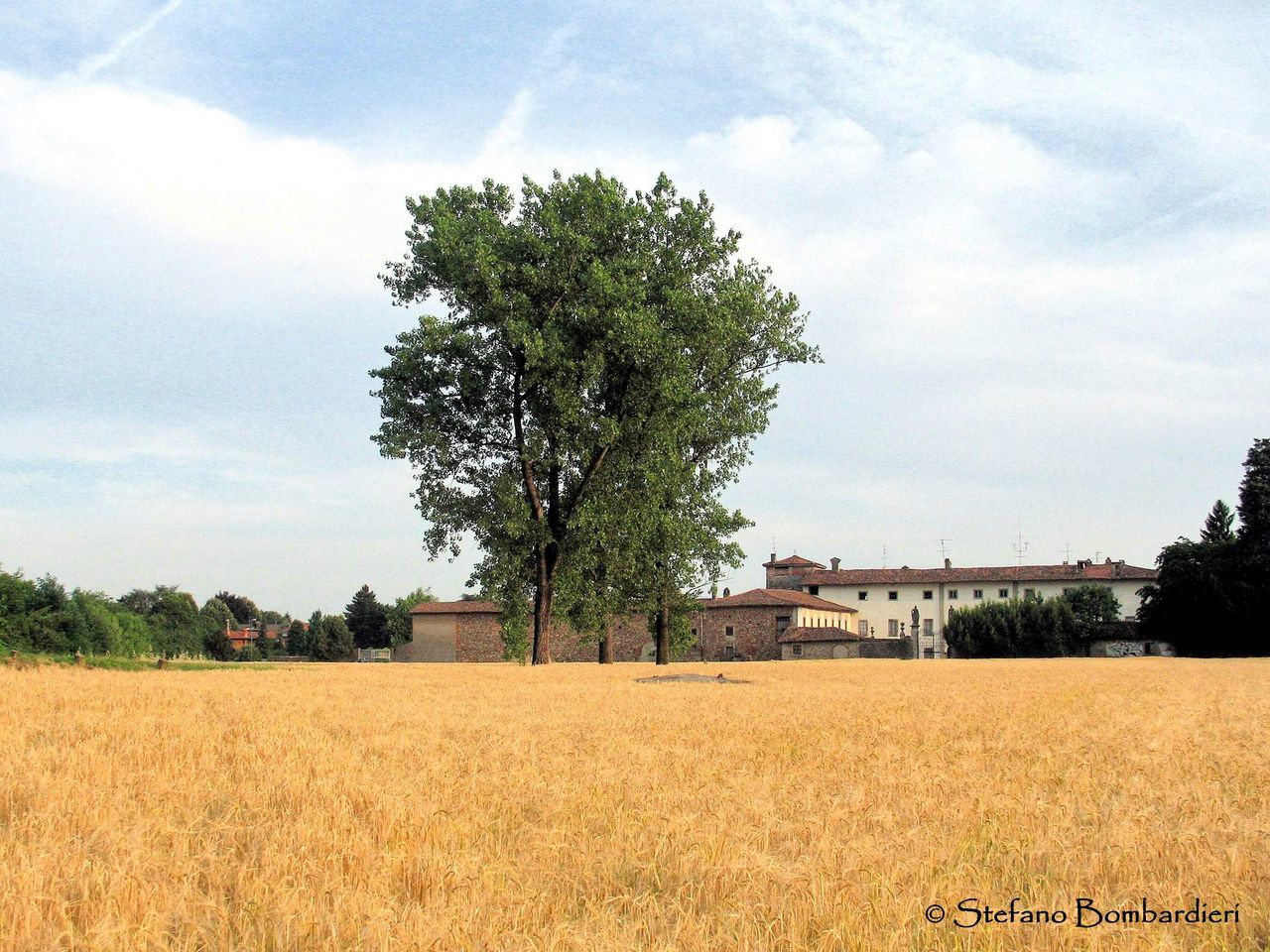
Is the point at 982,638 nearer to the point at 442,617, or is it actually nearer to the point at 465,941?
the point at 442,617

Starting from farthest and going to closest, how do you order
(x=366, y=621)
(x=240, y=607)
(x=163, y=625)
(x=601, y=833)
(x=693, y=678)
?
(x=240, y=607) < (x=366, y=621) < (x=163, y=625) < (x=693, y=678) < (x=601, y=833)

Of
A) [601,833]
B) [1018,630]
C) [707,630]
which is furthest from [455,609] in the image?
[601,833]

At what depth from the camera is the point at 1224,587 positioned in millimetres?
88812

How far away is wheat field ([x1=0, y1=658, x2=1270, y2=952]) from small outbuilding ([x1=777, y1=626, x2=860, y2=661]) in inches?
3445

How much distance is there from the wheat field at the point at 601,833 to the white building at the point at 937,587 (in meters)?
120

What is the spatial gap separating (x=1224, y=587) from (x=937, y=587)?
45.7m

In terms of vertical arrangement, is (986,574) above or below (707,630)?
above

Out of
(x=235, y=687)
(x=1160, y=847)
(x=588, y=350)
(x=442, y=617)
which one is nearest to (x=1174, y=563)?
(x=442, y=617)

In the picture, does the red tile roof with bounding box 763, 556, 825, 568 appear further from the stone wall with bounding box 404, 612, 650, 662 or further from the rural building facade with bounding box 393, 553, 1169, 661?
the stone wall with bounding box 404, 612, 650, 662

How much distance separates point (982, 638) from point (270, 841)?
102063mm

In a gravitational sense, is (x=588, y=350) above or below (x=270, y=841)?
above

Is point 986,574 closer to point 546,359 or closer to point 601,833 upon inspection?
point 546,359

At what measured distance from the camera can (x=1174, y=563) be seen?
95438 mm

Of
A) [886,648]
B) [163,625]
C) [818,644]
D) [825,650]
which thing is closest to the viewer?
[163,625]
